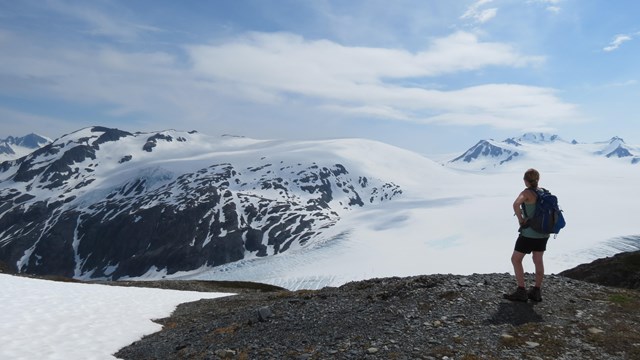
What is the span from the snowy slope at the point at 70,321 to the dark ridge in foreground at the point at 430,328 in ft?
3.76

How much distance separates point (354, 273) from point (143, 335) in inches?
5872

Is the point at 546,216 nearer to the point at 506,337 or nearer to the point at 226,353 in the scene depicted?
the point at 506,337

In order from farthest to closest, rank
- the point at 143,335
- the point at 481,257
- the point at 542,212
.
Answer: the point at 481,257, the point at 143,335, the point at 542,212

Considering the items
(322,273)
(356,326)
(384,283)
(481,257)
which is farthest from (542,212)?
(481,257)

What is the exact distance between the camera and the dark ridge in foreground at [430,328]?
11.1m

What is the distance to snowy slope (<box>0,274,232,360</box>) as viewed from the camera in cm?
1393

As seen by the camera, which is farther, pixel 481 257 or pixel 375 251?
pixel 375 251

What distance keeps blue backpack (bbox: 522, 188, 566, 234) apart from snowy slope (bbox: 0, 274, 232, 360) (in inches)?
540

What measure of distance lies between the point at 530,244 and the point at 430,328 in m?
4.14

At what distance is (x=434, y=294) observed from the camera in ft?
50.3

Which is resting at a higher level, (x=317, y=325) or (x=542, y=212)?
(x=542, y=212)

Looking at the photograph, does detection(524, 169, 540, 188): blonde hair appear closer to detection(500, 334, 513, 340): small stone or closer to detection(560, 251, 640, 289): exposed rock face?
detection(500, 334, 513, 340): small stone

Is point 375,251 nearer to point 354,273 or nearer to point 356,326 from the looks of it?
point 354,273

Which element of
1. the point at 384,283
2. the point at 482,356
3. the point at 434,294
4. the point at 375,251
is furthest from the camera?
the point at 375,251
